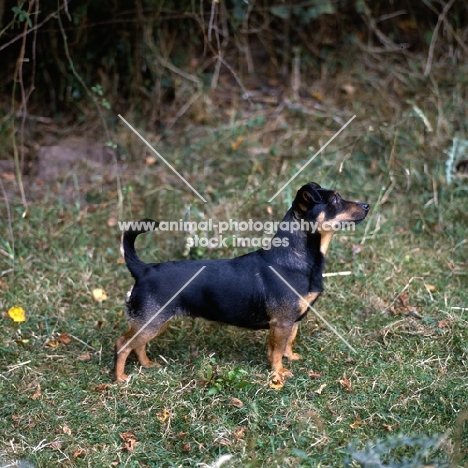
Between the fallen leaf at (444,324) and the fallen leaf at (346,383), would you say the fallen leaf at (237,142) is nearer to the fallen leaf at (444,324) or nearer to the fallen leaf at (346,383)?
the fallen leaf at (444,324)

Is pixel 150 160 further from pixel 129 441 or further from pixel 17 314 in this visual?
pixel 129 441

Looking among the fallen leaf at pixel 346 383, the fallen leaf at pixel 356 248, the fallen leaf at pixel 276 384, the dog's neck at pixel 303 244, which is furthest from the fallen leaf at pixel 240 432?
the fallen leaf at pixel 356 248

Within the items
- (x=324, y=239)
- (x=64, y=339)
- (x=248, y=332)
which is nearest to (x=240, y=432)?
(x=248, y=332)

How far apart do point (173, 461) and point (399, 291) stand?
2598 millimetres

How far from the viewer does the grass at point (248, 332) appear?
452cm

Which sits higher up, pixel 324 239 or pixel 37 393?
pixel 324 239

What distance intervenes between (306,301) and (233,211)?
7.12 ft

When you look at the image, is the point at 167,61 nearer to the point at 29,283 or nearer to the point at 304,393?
the point at 29,283

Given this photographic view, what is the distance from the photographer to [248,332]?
5.76 metres

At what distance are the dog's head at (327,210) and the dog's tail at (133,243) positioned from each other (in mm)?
1045

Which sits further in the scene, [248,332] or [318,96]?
[318,96]

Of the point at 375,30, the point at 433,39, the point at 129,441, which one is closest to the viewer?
the point at 129,441

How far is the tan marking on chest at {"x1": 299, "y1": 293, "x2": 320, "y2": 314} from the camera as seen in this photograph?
5023 millimetres

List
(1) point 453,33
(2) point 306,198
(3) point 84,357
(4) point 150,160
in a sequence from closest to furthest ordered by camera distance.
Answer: (2) point 306,198, (3) point 84,357, (4) point 150,160, (1) point 453,33
